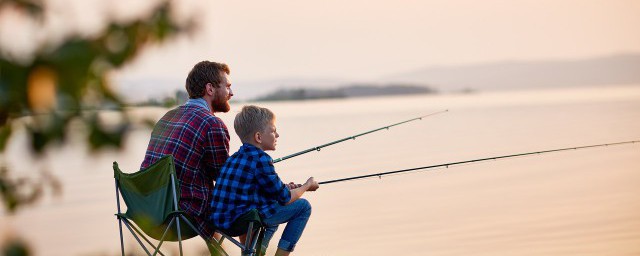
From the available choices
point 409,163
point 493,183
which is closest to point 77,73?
point 493,183

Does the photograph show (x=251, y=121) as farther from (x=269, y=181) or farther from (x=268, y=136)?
(x=269, y=181)

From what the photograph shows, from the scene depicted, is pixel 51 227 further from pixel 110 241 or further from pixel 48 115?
pixel 48 115

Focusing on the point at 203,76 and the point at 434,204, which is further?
the point at 434,204

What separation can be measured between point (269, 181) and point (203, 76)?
1.63ft

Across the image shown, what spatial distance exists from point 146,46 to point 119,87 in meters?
0.05

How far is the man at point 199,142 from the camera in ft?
13.1

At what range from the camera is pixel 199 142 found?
13.2 ft

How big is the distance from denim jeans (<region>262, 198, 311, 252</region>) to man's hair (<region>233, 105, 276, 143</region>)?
1.04 ft

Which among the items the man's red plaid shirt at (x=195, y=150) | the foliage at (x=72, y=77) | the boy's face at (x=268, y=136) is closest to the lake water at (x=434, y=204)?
the foliage at (x=72, y=77)

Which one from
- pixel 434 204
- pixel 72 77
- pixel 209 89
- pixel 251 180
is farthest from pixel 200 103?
pixel 434 204

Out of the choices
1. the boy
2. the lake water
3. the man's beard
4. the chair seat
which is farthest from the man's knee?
the lake water

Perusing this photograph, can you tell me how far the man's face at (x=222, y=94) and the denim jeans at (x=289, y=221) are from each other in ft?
1.55

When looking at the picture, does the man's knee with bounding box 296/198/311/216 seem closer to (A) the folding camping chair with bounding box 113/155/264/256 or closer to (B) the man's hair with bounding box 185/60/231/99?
(A) the folding camping chair with bounding box 113/155/264/256

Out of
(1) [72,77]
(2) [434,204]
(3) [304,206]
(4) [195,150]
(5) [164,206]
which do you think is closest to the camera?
(1) [72,77]
